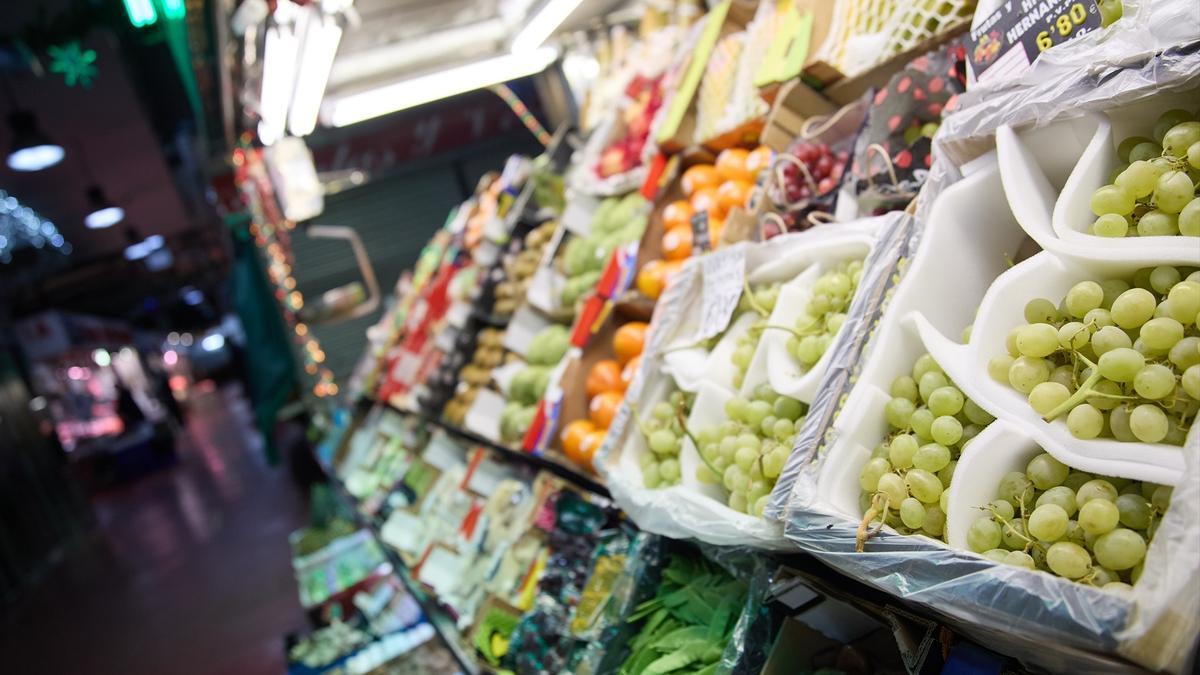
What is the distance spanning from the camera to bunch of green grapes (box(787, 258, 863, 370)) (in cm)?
137

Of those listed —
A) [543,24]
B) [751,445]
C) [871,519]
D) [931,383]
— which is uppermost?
[543,24]

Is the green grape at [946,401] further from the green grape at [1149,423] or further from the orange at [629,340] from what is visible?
the orange at [629,340]

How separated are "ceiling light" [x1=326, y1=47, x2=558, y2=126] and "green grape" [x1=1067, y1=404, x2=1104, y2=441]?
4134mm

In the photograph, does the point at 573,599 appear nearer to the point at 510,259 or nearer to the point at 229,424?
the point at 510,259

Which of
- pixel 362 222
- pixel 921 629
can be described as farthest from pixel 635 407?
pixel 362 222

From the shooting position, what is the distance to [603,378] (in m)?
2.33

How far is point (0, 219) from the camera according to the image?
11641mm

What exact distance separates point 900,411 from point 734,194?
47.1 inches

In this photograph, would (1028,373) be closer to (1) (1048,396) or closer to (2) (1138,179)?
(1) (1048,396)

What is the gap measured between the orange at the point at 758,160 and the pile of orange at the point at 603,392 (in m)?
0.58

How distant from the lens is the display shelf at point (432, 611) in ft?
7.66

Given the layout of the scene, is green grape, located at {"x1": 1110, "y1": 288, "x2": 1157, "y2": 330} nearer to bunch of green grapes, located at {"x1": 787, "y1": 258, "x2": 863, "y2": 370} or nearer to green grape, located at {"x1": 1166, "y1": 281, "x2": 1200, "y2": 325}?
green grape, located at {"x1": 1166, "y1": 281, "x2": 1200, "y2": 325}

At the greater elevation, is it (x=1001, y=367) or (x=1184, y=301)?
(x=1184, y=301)

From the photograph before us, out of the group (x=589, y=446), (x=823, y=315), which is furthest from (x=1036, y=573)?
(x=589, y=446)
